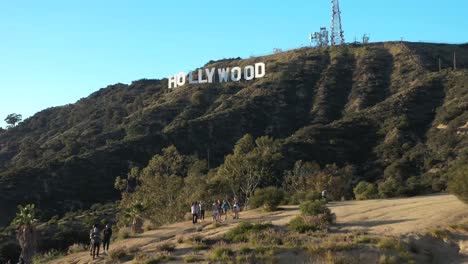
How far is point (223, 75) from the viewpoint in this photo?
119812 millimetres

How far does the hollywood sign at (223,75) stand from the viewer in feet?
381

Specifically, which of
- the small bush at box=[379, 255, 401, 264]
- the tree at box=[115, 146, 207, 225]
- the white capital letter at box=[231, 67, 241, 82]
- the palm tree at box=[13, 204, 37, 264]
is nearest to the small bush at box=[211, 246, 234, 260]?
the small bush at box=[379, 255, 401, 264]

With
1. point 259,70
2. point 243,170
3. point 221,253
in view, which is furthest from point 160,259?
point 259,70

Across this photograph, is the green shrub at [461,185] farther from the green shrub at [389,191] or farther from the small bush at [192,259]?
the green shrub at [389,191]

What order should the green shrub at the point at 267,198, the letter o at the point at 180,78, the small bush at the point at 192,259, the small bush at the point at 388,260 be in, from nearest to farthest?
the small bush at the point at 388,260, the small bush at the point at 192,259, the green shrub at the point at 267,198, the letter o at the point at 180,78

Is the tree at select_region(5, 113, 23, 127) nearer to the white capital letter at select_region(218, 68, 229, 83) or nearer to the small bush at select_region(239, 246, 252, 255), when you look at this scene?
the white capital letter at select_region(218, 68, 229, 83)

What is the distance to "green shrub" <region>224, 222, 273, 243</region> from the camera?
2169cm

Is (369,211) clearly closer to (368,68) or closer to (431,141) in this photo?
(431,141)

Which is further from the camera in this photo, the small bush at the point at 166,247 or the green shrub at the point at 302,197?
the green shrub at the point at 302,197

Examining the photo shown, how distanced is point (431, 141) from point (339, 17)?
63.4m

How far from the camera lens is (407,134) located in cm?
7381

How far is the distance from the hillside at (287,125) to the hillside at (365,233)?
22.9m

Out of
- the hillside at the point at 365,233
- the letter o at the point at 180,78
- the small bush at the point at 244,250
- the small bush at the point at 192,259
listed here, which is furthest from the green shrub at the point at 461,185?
the letter o at the point at 180,78

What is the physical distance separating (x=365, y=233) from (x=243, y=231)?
516 centimetres
